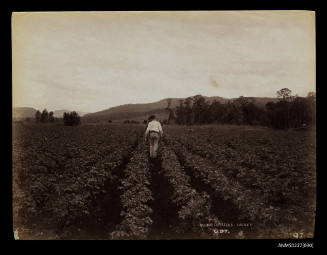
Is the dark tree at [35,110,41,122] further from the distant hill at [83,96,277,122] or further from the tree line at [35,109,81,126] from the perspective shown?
the distant hill at [83,96,277,122]

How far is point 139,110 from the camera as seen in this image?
26.2 feet

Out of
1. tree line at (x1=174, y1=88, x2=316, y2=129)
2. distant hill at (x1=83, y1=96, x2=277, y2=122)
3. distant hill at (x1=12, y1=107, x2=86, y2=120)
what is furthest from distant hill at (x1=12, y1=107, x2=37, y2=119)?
tree line at (x1=174, y1=88, x2=316, y2=129)

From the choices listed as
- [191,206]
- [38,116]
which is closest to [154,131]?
[191,206]

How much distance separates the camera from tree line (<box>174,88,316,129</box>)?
7816 millimetres

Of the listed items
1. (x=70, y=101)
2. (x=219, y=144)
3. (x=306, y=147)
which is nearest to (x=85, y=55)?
(x=70, y=101)

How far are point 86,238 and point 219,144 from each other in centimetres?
381

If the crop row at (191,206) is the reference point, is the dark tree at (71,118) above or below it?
above

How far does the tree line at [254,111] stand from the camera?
25.6ft

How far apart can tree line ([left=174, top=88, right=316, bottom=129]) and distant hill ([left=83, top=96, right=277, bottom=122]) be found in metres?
0.10

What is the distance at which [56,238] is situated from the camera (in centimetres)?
717

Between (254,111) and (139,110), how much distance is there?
2.60m

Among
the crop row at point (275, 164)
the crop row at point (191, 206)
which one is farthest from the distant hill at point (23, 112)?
the crop row at point (191, 206)

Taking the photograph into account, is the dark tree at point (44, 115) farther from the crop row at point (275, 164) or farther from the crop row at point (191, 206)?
the crop row at point (191, 206)

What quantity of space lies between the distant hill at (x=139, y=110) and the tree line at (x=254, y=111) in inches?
3.8
